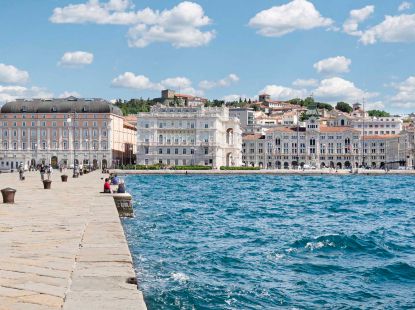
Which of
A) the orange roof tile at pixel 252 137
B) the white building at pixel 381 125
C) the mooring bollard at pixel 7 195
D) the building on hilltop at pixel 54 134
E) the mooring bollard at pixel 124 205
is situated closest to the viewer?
the mooring bollard at pixel 7 195

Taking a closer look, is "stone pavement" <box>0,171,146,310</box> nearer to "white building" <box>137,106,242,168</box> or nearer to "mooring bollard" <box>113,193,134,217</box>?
"mooring bollard" <box>113,193,134,217</box>

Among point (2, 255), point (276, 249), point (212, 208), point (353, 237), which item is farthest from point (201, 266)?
point (212, 208)

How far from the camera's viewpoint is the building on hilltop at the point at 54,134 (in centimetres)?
12762

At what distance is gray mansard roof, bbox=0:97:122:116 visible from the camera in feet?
421

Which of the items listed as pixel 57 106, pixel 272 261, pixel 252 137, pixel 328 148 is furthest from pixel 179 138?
pixel 272 261

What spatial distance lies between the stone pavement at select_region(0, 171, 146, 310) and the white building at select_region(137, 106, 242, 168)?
365 ft

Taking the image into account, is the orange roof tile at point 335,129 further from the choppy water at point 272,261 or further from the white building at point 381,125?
the choppy water at point 272,261

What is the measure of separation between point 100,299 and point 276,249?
38.4 feet

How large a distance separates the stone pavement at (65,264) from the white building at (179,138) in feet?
365

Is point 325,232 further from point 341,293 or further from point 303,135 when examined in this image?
point 303,135

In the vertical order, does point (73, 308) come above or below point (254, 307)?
above

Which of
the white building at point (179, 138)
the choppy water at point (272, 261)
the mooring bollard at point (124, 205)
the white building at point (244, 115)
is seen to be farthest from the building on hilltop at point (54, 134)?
the mooring bollard at point (124, 205)

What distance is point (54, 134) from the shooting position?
128m

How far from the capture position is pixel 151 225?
25656 mm
